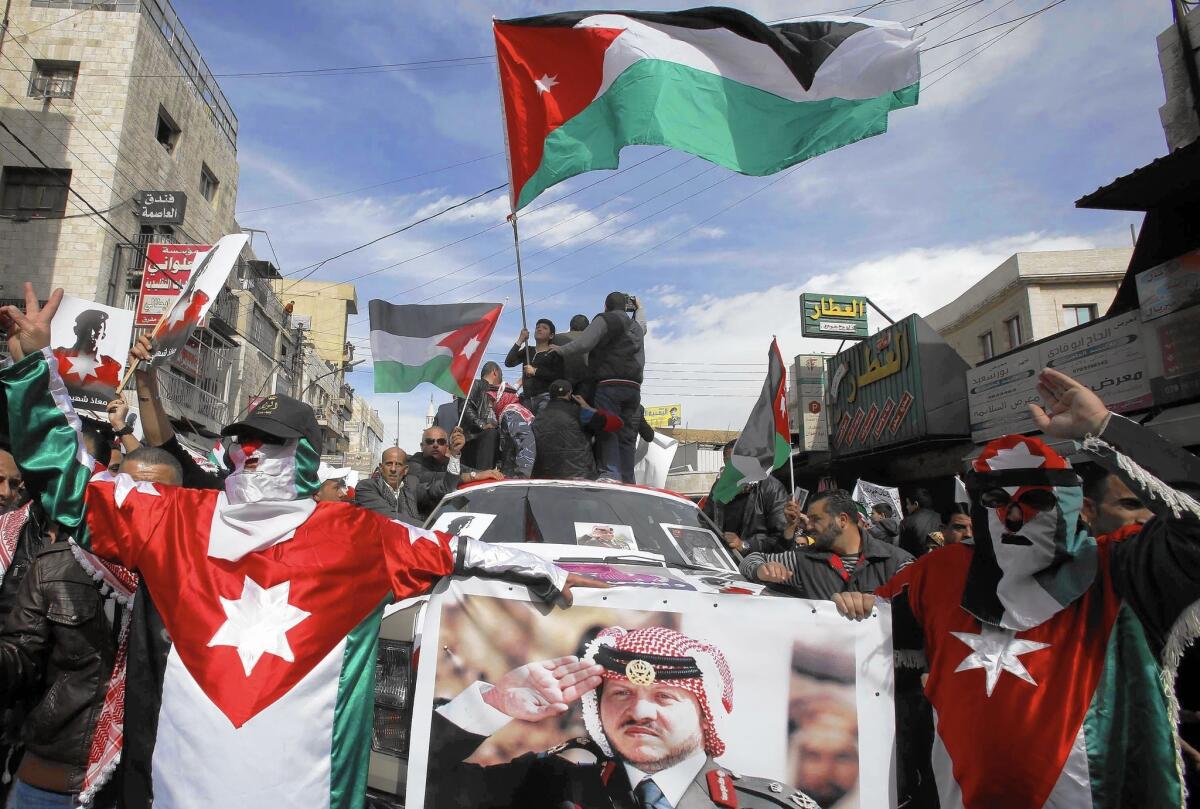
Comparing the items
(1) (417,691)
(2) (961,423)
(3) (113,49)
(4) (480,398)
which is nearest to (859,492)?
(4) (480,398)

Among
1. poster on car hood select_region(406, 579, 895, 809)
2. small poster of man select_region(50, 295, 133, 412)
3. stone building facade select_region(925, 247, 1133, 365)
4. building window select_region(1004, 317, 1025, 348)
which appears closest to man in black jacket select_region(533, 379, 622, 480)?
small poster of man select_region(50, 295, 133, 412)

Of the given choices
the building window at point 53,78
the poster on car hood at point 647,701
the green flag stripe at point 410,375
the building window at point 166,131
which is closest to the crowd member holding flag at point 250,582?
the poster on car hood at point 647,701

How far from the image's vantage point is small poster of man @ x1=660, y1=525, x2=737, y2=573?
4266 mm

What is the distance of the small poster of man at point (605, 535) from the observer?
4074 mm

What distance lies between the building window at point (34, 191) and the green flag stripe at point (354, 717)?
78.9ft

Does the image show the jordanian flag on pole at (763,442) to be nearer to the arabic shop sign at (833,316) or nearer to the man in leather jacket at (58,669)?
the man in leather jacket at (58,669)

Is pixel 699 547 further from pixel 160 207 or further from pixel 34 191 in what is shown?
pixel 34 191

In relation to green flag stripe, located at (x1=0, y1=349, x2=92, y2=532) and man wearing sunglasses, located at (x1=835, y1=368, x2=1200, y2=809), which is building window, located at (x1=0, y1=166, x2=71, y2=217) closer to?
green flag stripe, located at (x1=0, y1=349, x2=92, y2=532)

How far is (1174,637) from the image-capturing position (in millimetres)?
2273

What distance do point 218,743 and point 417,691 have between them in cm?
64

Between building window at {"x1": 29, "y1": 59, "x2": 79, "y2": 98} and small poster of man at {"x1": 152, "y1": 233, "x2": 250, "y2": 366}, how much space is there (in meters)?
23.0

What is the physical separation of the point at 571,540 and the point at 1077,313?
23.1m

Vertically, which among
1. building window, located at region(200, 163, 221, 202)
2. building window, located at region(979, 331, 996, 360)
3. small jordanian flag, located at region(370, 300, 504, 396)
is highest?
building window, located at region(200, 163, 221, 202)

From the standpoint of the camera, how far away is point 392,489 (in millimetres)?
6820
